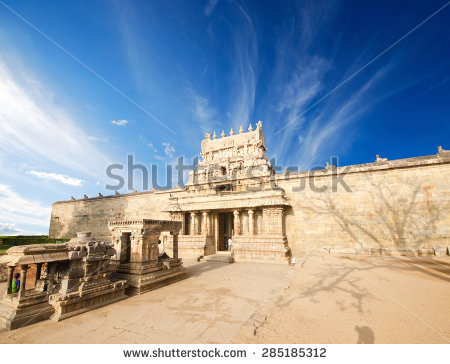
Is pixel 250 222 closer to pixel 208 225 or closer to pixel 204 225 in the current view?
pixel 208 225

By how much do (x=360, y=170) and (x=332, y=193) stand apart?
2.58m

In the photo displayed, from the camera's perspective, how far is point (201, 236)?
17.1 metres

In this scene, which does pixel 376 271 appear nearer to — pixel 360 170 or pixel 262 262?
pixel 262 262

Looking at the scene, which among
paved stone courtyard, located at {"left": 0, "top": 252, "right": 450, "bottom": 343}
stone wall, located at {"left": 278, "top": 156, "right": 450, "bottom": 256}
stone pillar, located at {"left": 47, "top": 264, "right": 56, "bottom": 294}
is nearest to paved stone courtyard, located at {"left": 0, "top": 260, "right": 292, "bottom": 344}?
paved stone courtyard, located at {"left": 0, "top": 252, "right": 450, "bottom": 343}

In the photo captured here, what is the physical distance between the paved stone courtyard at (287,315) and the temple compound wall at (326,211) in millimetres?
7487

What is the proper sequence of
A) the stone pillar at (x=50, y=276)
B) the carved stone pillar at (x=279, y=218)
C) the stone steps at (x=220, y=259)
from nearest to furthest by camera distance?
the stone pillar at (x=50, y=276)
the stone steps at (x=220, y=259)
the carved stone pillar at (x=279, y=218)

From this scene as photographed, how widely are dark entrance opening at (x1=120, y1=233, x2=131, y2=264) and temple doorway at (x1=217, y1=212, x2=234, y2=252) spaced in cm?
1196

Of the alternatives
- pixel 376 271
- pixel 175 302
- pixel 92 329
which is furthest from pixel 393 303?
pixel 92 329

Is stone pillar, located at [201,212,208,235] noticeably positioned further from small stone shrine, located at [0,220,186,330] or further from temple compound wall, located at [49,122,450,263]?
small stone shrine, located at [0,220,186,330]

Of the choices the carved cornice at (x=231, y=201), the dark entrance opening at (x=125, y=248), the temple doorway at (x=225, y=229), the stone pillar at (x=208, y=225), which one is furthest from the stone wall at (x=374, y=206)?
the dark entrance opening at (x=125, y=248)

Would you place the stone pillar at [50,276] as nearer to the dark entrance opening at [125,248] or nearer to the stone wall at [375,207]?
the dark entrance opening at [125,248]

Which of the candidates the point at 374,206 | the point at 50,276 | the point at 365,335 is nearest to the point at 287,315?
the point at 365,335

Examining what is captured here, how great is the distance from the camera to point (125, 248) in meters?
8.81

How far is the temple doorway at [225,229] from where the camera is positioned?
20.3m
